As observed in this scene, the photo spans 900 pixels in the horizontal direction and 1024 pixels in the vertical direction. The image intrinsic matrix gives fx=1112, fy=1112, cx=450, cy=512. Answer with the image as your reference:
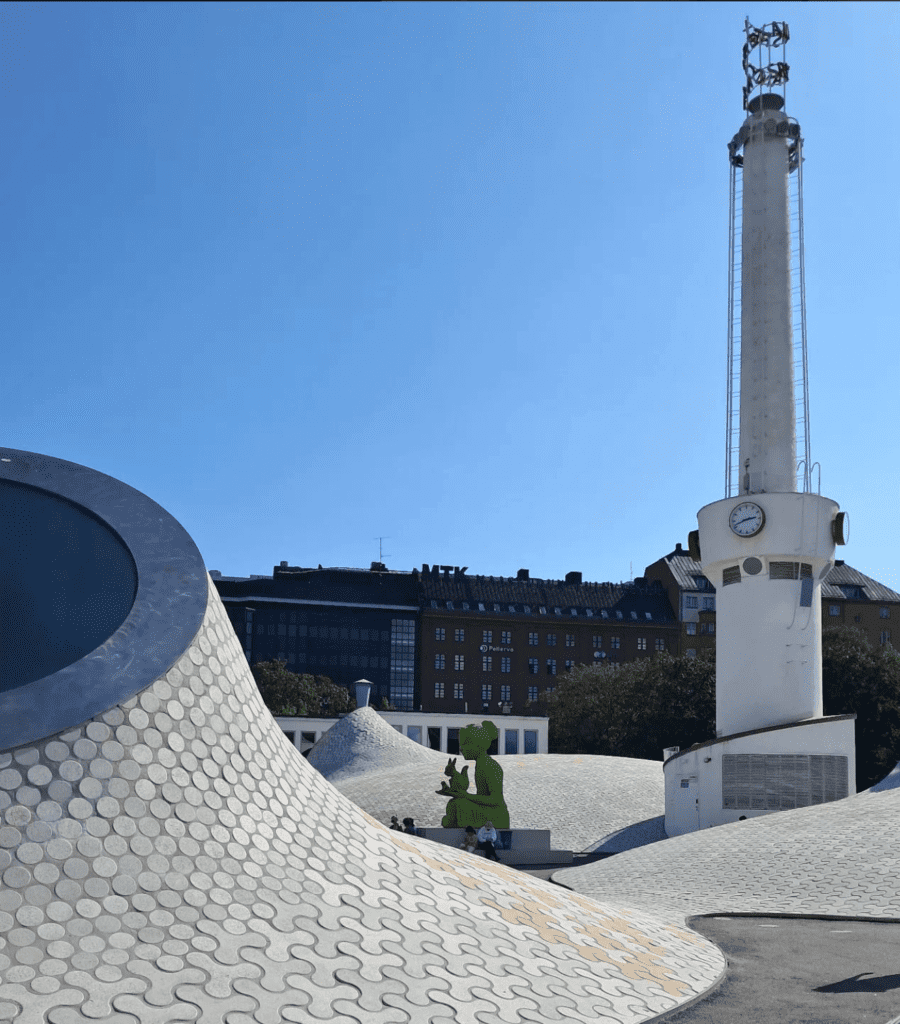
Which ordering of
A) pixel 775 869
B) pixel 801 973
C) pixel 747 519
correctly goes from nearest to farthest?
pixel 801 973 < pixel 775 869 < pixel 747 519

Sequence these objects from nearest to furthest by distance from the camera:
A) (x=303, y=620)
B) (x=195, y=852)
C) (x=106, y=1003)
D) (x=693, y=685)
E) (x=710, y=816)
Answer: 1. (x=106, y=1003)
2. (x=195, y=852)
3. (x=710, y=816)
4. (x=693, y=685)
5. (x=303, y=620)

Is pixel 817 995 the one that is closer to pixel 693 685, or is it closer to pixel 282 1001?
pixel 282 1001

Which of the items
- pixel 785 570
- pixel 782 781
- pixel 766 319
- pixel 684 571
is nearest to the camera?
pixel 782 781

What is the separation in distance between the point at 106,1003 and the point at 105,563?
13.8ft

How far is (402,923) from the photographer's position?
9242 millimetres

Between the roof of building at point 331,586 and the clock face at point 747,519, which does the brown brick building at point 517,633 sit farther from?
the clock face at point 747,519

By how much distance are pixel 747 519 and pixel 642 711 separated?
931 inches

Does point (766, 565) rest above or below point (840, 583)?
below

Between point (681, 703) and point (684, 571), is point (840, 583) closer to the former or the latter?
point (684, 571)

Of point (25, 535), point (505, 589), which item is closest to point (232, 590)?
point (505, 589)

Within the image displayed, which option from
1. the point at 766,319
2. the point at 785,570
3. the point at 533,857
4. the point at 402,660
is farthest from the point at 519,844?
the point at 402,660

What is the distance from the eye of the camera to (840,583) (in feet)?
312

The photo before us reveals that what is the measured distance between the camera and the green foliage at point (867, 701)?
149 feet

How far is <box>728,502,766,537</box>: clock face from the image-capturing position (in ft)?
113
